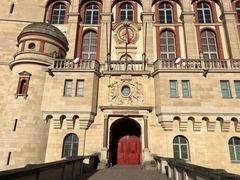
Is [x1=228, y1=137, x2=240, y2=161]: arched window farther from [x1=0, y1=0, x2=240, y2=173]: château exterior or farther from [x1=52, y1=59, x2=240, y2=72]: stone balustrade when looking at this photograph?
[x1=52, y1=59, x2=240, y2=72]: stone balustrade

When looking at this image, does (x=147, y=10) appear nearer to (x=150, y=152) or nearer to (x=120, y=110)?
(x=120, y=110)

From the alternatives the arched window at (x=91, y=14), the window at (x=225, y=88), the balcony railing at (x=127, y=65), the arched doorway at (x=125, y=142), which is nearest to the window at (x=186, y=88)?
the window at (x=225, y=88)

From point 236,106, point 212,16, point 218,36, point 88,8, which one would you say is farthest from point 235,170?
point 88,8

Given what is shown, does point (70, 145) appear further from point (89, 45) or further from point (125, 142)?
point (89, 45)

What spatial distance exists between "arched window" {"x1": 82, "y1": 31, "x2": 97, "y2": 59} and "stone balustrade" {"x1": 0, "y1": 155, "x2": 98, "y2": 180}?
44.4 ft

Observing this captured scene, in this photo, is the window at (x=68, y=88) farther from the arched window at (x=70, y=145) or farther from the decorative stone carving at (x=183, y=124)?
the decorative stone carving at (x=183, y=124)

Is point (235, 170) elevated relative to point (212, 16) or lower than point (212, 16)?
lower

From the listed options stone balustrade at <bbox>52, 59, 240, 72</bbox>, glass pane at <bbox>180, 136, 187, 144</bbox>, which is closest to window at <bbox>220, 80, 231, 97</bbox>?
stone balustrade at <bbox>52, 59, 240, 72</bbox>

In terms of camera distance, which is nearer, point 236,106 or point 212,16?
point 236,106

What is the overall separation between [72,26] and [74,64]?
710 centimetres

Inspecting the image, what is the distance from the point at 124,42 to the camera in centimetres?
Result: 2394

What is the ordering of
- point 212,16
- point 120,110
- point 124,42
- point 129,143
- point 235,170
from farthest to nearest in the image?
point 212,16 < point 124,42 < point 129,143 < point 120,110 < point 235,170

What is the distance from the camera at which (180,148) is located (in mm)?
17734

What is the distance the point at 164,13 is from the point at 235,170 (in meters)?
19.8
